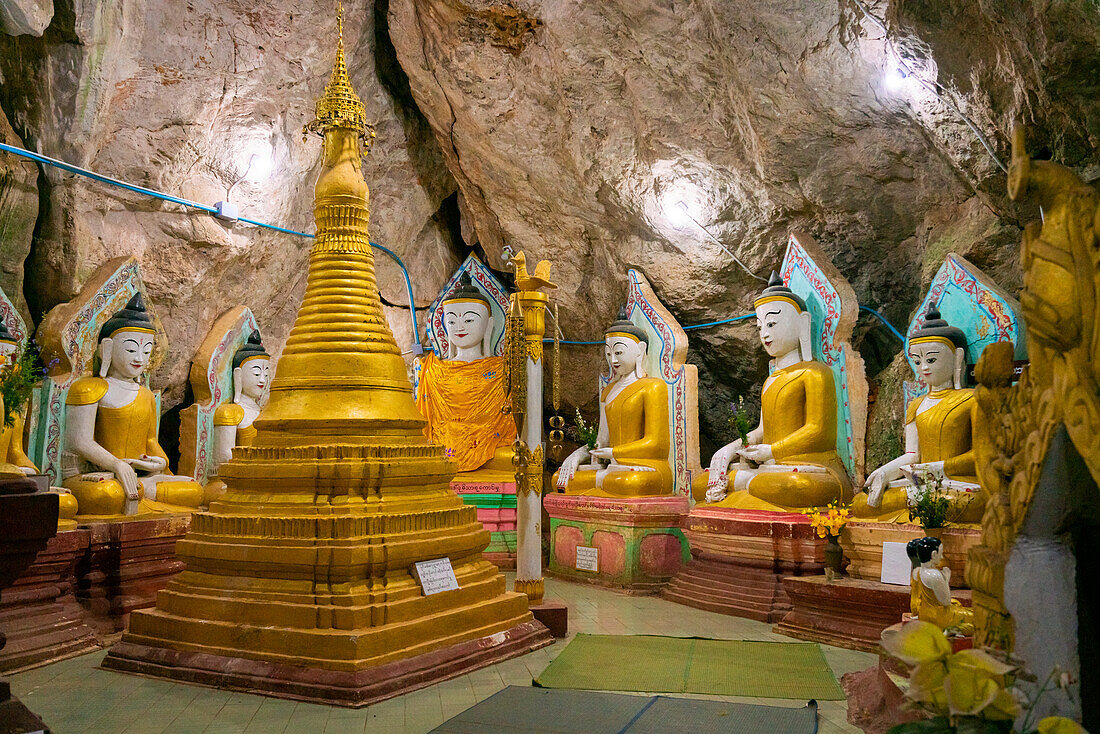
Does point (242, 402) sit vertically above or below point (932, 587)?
above

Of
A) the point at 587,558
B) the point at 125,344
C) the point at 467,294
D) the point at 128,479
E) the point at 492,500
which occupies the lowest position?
the point at 587,558

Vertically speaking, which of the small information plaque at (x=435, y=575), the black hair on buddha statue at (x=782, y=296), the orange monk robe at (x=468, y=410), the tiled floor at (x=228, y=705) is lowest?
the tiled floor at (x=228, y=705)

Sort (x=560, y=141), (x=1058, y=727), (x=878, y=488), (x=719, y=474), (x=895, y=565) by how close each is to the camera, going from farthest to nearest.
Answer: (x=560, y=141) < (x=719, y=474) < (x=878, y=488) < (x=895, y=565) < (x=1058, y=727)

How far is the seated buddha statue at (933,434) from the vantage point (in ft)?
20.1

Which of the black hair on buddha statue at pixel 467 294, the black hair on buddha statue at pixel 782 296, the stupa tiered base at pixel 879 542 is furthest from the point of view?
the black hair on buddha statue at pixel 467 294

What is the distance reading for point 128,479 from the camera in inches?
270

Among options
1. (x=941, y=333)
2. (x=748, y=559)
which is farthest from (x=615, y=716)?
(x=941, y=333)

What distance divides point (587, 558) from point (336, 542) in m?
3.93

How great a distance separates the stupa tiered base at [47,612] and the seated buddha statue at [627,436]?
178 inches

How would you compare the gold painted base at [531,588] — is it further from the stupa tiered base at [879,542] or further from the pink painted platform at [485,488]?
the pink painted platform at [485,488]

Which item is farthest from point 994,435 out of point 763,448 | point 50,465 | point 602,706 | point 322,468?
point 50,465


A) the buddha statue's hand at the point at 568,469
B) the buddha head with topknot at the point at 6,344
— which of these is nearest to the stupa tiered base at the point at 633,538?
the buddha statue's hand at the point at 568,469

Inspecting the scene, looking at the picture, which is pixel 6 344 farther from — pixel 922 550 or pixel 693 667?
pixel 922 550

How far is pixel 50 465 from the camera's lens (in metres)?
6.97
